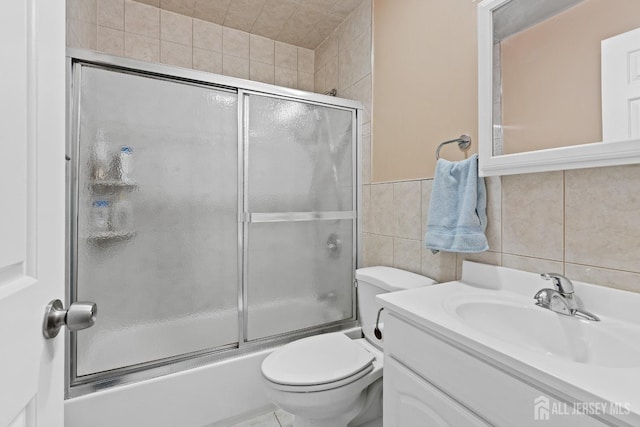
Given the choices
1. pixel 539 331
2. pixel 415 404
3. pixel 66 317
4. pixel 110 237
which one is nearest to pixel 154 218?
pixel 110 237

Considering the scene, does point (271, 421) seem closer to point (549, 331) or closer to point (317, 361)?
point (317, 361)

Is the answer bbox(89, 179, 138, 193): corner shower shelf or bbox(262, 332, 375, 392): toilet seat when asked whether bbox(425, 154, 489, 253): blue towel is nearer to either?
bbox(262, 332, 375, 392): toilet seat

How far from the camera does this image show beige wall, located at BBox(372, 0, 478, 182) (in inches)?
48.7

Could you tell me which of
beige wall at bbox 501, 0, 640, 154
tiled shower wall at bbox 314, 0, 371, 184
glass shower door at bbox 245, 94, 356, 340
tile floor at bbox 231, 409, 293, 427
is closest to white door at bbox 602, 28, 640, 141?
beige wall at bbox 501, 0, 640, 154

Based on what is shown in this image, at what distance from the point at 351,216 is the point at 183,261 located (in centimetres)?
98

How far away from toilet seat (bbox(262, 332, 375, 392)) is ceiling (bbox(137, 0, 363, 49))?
1965 millimetres

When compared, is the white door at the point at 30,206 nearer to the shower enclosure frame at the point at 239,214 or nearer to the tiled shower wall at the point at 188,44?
the shower enclosure frame at the point at 239,214

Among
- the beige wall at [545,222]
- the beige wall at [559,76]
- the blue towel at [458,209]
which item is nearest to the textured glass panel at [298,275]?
the beige wall at [545,222]

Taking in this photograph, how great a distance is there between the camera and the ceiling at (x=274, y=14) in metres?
1.87

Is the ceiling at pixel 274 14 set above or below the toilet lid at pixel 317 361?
above

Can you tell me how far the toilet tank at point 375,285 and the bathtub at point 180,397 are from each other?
0.54m

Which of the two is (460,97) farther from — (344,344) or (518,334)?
(344,344)

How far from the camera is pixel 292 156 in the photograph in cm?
170

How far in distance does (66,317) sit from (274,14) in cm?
210
